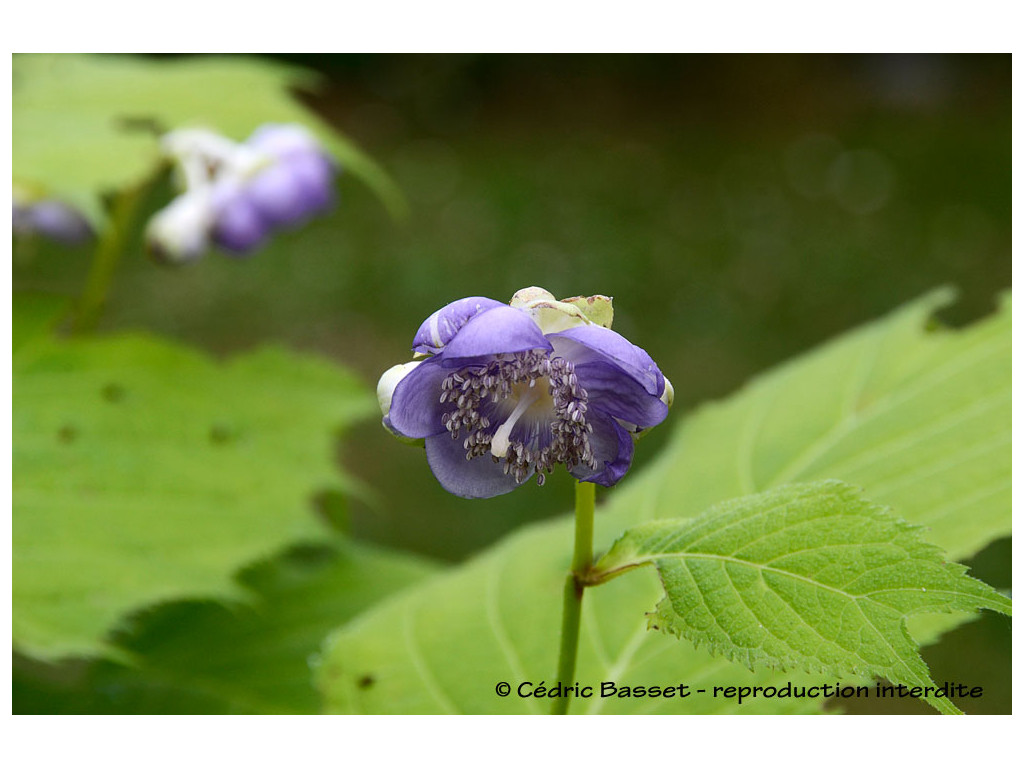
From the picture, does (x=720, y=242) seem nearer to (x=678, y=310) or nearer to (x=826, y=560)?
(x=678, y=310)

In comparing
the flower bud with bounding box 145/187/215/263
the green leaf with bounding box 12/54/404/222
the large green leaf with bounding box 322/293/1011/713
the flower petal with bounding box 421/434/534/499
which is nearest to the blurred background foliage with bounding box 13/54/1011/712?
the green leaf with bounding box 12/54/404/222

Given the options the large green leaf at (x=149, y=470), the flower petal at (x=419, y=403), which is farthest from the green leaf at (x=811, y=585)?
the large green leaf at (x=149, y=470)

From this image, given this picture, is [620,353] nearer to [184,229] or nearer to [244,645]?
[244,645]

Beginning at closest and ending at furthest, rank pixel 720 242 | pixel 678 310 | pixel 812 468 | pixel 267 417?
pixel 812 468
pixel 267 417
pixel 678 310
pixel 720 242

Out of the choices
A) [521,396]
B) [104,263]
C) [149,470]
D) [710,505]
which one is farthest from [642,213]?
[521,396]

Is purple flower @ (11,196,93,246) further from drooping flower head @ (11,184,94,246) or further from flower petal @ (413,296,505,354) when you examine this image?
flower petal @ (413,296,505,354)

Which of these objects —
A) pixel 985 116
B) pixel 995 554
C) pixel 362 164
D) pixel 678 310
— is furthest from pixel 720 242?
pixel 362 164
